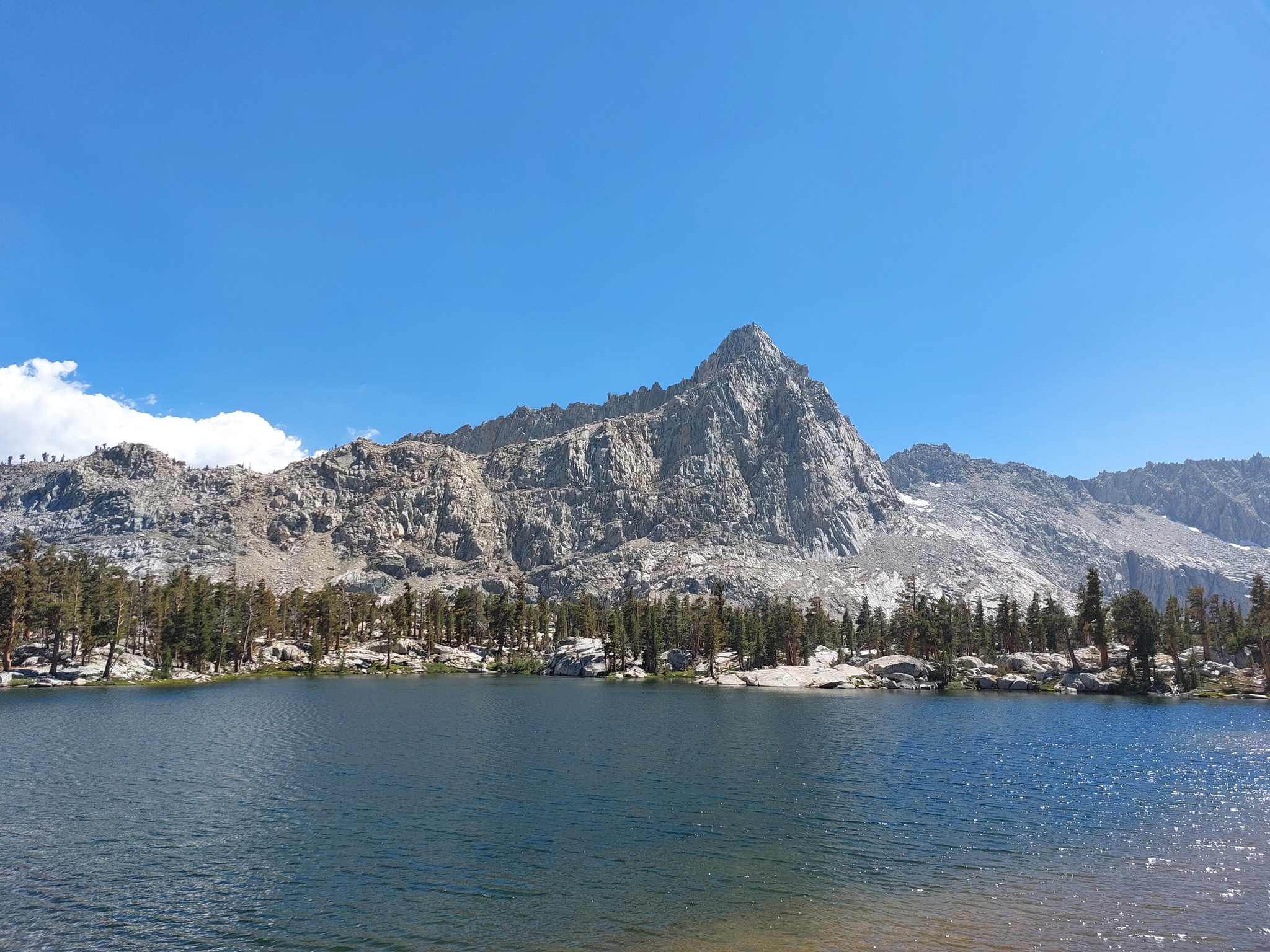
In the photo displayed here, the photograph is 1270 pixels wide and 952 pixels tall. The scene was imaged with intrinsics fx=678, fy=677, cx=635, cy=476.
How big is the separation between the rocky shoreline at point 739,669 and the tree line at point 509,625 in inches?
81.9

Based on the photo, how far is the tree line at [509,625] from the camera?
388 ft

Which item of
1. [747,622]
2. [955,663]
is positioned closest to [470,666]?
[747,622]

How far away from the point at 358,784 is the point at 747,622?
144 meters

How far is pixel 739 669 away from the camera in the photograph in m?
168

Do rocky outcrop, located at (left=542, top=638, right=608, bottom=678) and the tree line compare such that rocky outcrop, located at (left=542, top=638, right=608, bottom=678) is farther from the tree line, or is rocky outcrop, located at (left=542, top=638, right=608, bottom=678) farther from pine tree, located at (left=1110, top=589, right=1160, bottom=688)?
pine tree, located at (left=1110, top=589, right=1160, bottom=688)

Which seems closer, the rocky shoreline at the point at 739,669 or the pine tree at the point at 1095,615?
the rocky shoreline at the point at 739,669

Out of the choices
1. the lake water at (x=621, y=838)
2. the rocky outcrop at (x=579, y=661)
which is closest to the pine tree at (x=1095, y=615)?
the lake water at (x=621, y=838)

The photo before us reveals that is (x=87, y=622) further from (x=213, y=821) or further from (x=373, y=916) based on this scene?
(x=373, y=916)

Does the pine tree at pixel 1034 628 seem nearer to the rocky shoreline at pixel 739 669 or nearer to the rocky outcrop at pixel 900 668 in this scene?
the rocky shoreline at pixel 739 669

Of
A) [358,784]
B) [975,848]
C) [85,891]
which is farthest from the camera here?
[358,784]

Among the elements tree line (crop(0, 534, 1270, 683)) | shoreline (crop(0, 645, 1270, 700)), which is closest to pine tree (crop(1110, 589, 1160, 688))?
tree line (crop(0, 534, 1270, 683))

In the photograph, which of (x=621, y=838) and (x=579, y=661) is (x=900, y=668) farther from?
(x=621, y=838)

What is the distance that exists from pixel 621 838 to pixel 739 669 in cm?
13875

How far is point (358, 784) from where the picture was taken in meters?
45.1
